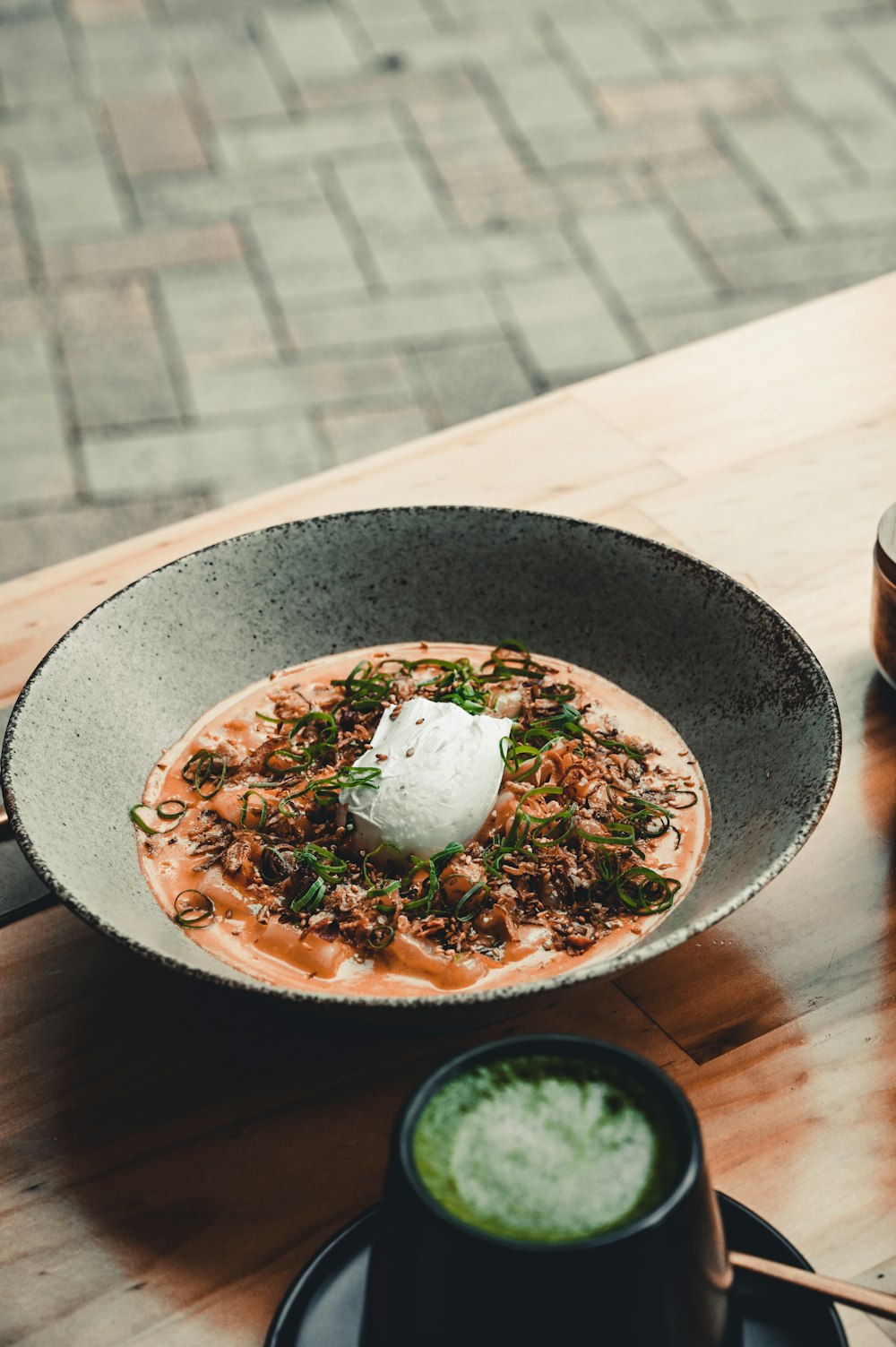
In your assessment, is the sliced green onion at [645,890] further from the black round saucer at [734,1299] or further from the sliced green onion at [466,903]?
→ the black round saucer at [734,1299]

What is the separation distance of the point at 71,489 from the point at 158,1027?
203 cm

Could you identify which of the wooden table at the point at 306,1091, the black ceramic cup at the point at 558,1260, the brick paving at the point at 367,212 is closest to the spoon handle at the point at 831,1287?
the black ceramic cup at the point at 558,1260

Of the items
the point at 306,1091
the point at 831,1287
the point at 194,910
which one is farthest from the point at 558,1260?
the point at 194,910

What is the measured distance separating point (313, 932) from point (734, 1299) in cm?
37

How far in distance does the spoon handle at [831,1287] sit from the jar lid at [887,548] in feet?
2.00

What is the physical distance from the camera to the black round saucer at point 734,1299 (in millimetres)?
722

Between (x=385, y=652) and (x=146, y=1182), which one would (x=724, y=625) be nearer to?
(x=385, y=652)

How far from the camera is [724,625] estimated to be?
3.72 ft

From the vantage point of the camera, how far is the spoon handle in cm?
64

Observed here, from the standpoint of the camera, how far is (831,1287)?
25.2 inches

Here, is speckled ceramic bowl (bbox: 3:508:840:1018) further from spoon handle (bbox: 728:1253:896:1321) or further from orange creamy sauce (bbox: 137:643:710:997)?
spoon handle (bbox: 728:1253:896:1321)

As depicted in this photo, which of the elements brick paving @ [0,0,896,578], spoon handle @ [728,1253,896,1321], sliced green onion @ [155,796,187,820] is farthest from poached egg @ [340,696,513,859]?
brick paving @ [0,0,896,578]

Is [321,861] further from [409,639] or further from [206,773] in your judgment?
[409,639]

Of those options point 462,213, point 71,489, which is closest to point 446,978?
point 71,489
